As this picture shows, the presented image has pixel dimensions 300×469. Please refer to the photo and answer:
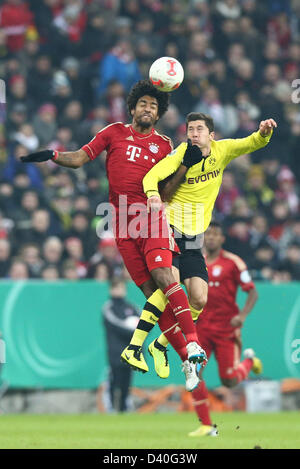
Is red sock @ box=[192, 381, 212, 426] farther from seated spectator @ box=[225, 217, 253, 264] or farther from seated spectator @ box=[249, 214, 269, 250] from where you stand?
seated spectator @ box=[249, 214, 269, 250]

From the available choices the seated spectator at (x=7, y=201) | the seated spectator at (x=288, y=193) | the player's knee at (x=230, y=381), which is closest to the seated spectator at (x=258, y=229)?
the seated spectator at (x=288, y=193)

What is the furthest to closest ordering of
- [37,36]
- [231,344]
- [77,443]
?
1. [37,36]
2. [231,344]
3. [77,443]

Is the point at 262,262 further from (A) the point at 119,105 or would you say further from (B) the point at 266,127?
(B) the point at 266,127

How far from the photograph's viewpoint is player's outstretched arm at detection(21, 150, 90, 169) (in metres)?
9.23

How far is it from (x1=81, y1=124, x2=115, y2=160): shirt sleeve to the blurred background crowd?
5.59 m

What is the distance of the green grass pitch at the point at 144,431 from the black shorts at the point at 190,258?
165cm

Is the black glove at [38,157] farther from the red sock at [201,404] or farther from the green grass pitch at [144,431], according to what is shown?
the red sock at [201,404]

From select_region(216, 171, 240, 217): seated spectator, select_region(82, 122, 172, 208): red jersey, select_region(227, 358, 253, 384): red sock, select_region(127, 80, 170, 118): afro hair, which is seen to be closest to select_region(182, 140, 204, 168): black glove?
select_region(82, 122, 172, 208): red jersey

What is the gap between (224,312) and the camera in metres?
13.1

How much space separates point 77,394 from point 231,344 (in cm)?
355

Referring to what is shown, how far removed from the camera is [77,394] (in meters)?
15.6

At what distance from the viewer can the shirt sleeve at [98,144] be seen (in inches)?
383
